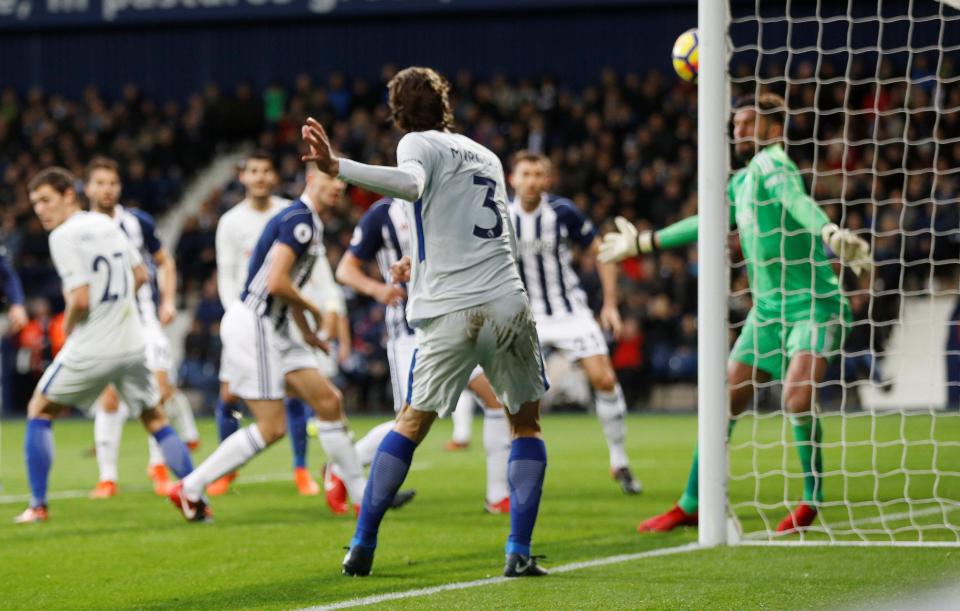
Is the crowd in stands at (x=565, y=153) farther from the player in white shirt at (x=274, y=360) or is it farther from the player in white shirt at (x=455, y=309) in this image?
the player in white shirt at (x=455, y=309)

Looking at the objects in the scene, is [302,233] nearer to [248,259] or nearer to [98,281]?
[98,281]

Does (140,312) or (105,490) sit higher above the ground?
(140,312)

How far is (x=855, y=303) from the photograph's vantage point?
17125mm

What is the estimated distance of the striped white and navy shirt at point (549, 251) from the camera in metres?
9.34

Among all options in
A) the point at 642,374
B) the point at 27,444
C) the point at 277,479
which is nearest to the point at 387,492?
the point at 27,444

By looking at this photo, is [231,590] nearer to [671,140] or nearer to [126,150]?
[671,140]

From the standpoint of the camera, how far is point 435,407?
5586mm

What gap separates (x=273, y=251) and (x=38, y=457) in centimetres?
195

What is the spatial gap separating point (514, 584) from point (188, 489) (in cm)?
277

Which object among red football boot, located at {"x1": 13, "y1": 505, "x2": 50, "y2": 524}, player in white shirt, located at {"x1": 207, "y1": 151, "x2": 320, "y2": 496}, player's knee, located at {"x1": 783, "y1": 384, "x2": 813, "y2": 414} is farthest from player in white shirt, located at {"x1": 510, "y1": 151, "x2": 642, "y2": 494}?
red football boot, located at {"x1": 13, "y1": 505, "x2": 50, "y2": 524}

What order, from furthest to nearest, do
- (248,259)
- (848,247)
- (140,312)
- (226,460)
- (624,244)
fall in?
(140,312), (248,259), (226,460), (624,244), (848,247)

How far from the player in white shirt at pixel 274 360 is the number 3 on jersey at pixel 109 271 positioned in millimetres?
743

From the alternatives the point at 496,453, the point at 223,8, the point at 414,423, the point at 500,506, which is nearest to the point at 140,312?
the point at 496,453

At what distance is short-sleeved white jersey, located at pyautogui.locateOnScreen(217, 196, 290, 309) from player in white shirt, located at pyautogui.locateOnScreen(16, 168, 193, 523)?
1.86m
